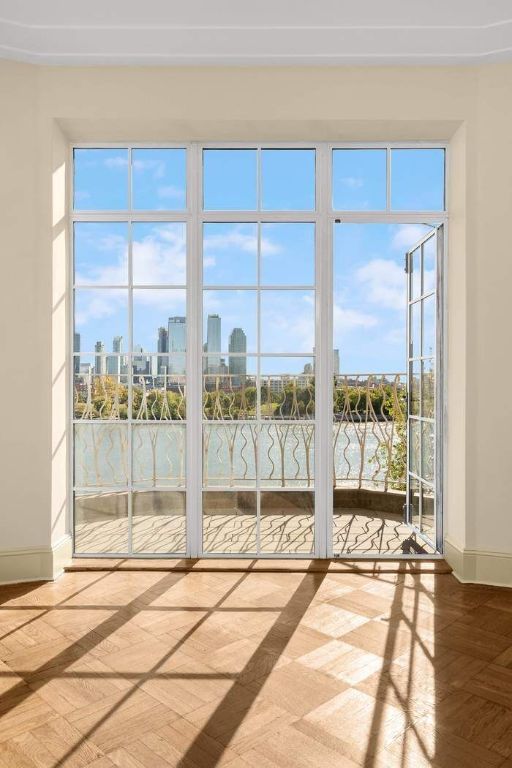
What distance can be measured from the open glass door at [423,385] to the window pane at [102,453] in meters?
1.97

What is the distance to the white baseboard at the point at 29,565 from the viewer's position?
331cm

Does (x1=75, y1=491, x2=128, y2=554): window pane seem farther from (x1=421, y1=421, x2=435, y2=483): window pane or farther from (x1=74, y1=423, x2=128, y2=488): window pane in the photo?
(x1=421, y1=421, x2=435, y2=483): window pane

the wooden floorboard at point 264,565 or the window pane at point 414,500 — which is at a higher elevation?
the window pane at point 414,500

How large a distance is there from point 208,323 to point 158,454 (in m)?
0.90

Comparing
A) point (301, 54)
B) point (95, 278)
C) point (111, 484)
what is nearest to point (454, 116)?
point (301, 54)

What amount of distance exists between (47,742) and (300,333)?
254 centimetres

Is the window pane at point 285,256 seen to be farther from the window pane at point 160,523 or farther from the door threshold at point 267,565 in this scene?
the door threshold at point 267,565

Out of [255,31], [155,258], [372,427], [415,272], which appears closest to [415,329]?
[415,272]

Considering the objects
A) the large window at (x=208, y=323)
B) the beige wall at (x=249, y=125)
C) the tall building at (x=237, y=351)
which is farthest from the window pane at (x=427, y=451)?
the tall building at (x=237, y=351)

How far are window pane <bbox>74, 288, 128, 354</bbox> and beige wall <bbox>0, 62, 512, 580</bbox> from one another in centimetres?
24

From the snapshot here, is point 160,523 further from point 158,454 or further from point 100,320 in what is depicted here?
point 100,320

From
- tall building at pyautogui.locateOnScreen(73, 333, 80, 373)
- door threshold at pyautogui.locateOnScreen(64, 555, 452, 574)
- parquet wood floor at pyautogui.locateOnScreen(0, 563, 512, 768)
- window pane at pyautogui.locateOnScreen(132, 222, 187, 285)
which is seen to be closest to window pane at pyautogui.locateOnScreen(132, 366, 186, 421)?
tall building at pyautogui.locateOnScreen(73, 333, 80, 373)

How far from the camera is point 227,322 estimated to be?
3.69 meters

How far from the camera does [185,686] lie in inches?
86.1
